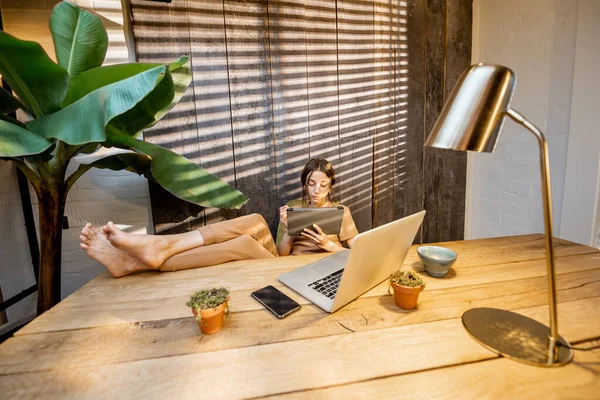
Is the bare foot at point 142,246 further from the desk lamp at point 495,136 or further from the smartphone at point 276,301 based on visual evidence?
the desk lamp at point 495,136

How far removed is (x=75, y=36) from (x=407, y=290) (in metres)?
1.48

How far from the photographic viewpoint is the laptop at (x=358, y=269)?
28.7 inches

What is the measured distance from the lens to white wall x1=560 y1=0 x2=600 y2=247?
4.92 feet

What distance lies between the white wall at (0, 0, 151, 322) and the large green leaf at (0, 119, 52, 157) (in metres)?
0.70

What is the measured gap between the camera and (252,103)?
68.6 inches

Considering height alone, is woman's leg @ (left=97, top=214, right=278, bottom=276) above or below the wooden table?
above

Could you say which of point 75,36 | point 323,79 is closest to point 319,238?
point 323,79

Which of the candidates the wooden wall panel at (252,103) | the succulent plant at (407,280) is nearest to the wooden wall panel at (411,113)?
the wooden wall panel at (252,103)

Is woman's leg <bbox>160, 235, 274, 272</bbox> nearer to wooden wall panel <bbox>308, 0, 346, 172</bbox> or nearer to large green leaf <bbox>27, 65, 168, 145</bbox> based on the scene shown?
large green leaf <bbox>27, 65, 168, 145</bbox>

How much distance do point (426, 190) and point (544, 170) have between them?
5.25 ft

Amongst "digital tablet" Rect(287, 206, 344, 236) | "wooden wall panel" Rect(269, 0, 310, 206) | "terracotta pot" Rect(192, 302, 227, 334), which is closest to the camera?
"terracotta pot" Rect(192, 302, 227, 334)

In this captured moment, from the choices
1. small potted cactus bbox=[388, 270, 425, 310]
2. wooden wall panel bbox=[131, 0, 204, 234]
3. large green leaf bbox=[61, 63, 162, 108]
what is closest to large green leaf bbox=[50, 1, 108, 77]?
large green leaf bbox=[61, 63, 162, 108]

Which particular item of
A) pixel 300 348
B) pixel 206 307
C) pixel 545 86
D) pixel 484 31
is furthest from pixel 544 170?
pixel 484 31

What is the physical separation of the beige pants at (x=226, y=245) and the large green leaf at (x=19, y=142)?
52 cm
